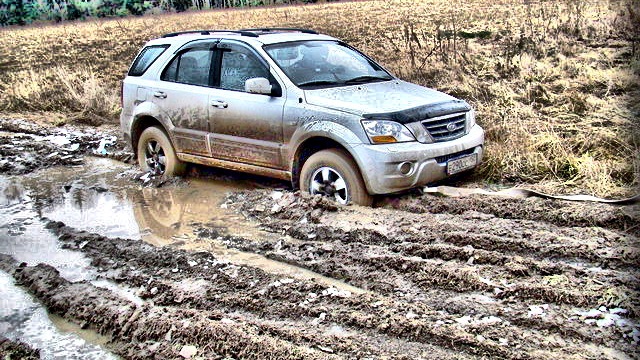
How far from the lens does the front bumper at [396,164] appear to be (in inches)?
244

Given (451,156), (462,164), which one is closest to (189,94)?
(451,156)

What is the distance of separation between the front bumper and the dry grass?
1.33 m

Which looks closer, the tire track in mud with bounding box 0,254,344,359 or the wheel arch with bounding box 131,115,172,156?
the tire track in mud with bounding box 0,254,344,359

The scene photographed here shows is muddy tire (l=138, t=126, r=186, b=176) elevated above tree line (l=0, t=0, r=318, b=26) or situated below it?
below

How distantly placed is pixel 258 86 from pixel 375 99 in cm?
126

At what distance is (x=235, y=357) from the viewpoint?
3932 mm

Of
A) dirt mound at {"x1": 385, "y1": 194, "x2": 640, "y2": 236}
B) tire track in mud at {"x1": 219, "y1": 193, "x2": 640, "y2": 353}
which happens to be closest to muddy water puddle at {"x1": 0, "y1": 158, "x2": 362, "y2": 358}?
tire track in mud at {"x1": 219, "y1": 193, "x2": 640, "y2": 353}

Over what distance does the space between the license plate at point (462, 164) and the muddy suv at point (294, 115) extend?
0.01 meters

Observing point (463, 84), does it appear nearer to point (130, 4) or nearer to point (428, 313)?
point (428, 313)

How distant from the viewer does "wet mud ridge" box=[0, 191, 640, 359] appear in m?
3.90

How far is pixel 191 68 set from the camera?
8.01 m

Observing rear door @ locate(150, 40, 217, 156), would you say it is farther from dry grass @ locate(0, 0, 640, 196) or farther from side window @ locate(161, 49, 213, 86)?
dry grass @ locate(0, 0, 640, 196)

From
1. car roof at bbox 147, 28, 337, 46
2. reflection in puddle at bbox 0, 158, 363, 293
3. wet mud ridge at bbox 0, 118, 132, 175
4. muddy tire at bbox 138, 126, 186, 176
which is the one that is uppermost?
car roof at bbox 147, 28, 337, 46

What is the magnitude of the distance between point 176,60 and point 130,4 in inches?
534
